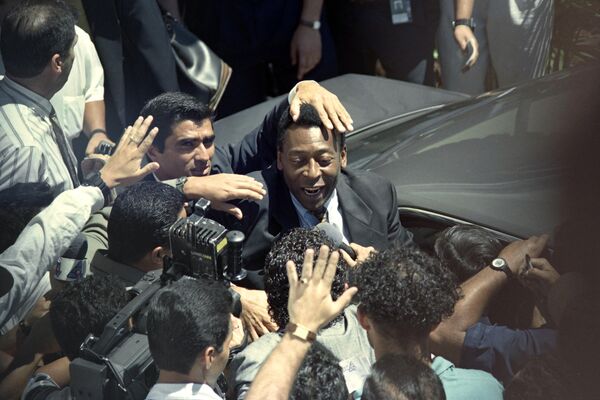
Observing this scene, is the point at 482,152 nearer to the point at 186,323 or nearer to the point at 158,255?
the point at 158,255

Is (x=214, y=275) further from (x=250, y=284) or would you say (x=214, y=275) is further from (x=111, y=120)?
(x=111, y=120)

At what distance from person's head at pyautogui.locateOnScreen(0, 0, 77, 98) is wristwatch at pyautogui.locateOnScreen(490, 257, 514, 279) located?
159 centimetres

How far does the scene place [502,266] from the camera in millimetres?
2791

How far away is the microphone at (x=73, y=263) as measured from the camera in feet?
9.53

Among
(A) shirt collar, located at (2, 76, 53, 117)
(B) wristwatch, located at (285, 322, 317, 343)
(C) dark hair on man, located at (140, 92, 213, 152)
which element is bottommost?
(B) wristwatch, located at (285, 322, 317, 343)

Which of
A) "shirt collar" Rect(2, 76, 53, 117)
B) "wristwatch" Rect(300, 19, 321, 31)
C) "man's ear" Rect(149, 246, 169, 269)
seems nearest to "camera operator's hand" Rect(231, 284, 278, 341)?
"man's ear" Rect(149, 246, 169, 269)

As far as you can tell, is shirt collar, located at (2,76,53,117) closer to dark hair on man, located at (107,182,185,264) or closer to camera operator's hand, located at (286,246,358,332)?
dark hair on man, located at (107,182,185,264)

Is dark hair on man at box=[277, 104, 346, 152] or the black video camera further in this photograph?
dark hair on man at box=[277, 104, 346, 152]

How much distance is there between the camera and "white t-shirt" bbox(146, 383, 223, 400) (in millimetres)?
2219

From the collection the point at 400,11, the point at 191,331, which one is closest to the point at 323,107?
the point at 191,331

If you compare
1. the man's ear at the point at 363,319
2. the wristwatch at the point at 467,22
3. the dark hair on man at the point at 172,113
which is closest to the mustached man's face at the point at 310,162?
the dark hair on man at the point at 172,113

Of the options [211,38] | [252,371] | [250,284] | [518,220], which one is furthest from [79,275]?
[211,38]

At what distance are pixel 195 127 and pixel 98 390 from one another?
47.6 inches

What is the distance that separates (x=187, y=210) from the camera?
2.98m
